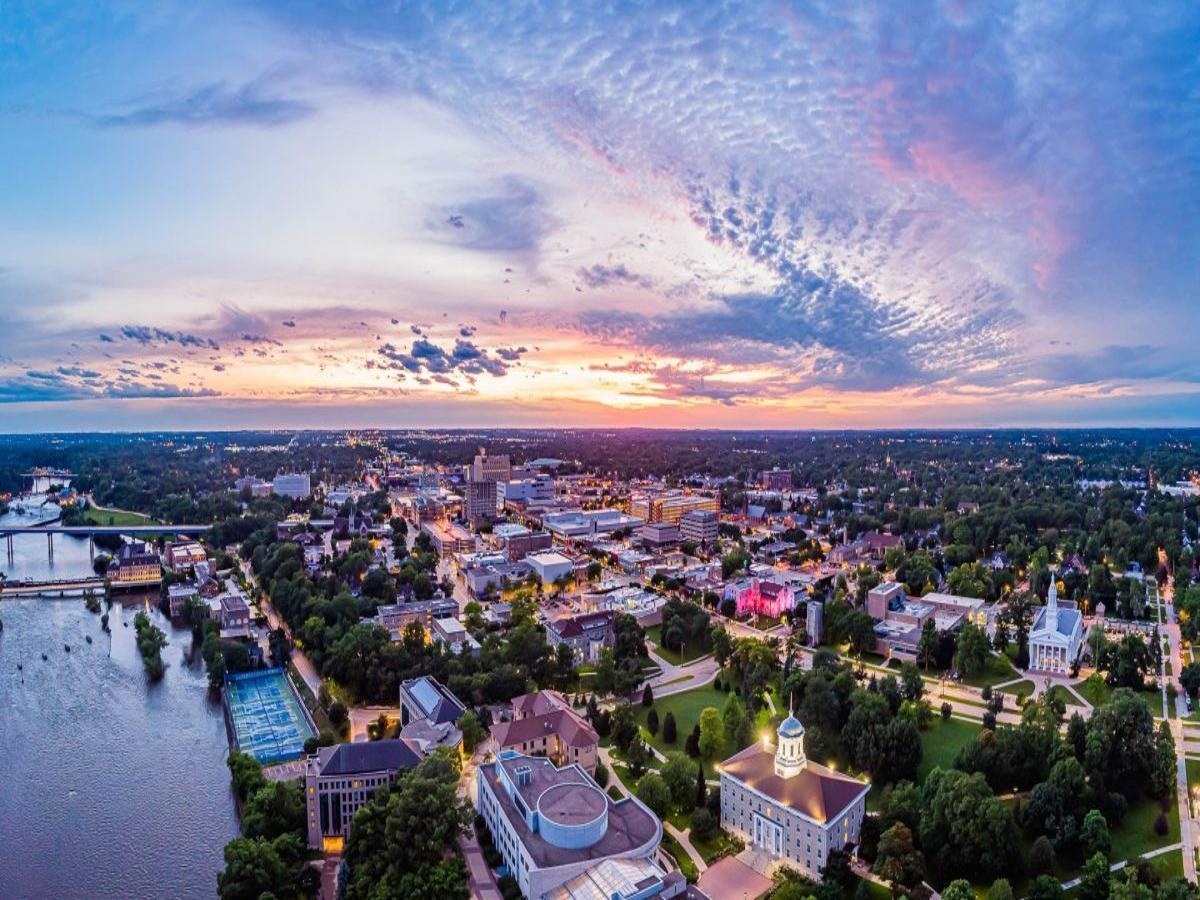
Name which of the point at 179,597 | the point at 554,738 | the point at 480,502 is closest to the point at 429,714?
the point at 554,738

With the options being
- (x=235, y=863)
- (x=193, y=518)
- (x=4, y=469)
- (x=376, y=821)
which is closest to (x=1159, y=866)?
(x=376, y=821)

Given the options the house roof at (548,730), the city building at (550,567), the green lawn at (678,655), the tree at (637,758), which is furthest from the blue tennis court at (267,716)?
the city building at (550,567)

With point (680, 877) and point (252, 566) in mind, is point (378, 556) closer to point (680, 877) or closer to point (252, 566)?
point (252, 566)

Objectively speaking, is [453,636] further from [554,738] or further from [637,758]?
[637,758]

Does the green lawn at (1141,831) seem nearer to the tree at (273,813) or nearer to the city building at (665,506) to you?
the tree at (273,813)

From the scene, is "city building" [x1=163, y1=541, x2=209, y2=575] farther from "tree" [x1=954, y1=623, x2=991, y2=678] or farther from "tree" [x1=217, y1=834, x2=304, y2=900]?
"tree" [x1=954, y1=623, x2=991, y2=678]
